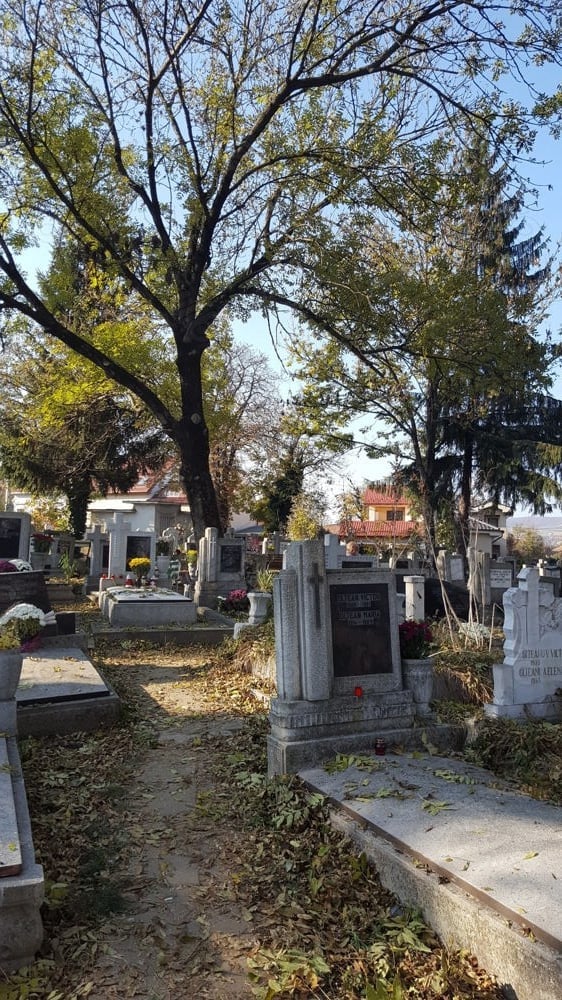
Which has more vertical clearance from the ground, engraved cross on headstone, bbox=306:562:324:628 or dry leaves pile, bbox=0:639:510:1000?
engraved cross on headstone, bbox=306:562:324:628

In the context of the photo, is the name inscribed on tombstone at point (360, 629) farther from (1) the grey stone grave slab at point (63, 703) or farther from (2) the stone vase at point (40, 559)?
(2) the stone vase at point (40, 559)

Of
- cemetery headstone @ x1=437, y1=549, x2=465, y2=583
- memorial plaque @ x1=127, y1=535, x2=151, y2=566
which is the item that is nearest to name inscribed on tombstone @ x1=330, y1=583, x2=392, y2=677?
cemetery headstone @ x1=437, y1=549, x2=465, y2=583

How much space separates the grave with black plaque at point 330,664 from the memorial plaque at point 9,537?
35.8 feet

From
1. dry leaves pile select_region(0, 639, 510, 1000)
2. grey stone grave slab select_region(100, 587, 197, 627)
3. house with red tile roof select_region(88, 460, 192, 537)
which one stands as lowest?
dry leaves pile select_region(0, 639, 510, 1000)

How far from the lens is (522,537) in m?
39.9

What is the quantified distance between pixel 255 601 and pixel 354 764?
604cm

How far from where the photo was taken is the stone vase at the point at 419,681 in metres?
5.67

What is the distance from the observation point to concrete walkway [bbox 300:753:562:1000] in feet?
9.05

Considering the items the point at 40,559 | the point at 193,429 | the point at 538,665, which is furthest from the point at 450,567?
the point at 40,559

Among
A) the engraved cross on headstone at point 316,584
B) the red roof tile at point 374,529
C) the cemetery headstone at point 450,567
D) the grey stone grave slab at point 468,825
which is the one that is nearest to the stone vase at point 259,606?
the engraved cross on headstone at point 316,584

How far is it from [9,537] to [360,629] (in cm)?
1118

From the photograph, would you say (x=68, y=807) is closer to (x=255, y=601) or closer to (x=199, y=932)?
(x=199, y=932)

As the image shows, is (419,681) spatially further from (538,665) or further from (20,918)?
(20,918)

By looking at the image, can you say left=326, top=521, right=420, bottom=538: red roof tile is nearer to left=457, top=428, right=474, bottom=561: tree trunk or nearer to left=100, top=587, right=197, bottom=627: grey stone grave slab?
left=457, top=428, right=474, bottom=561: tree trunk
